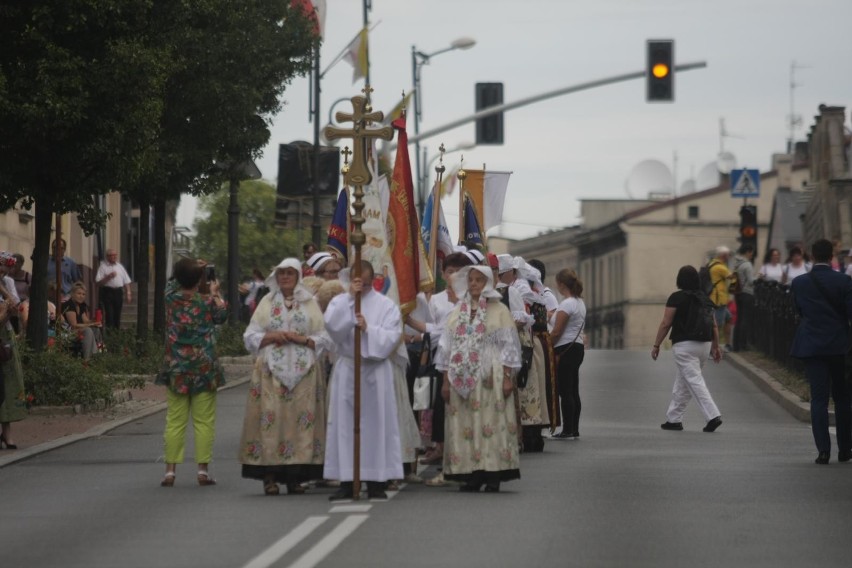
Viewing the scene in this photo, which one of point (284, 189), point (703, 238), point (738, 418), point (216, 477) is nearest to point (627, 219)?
point (703, 238)

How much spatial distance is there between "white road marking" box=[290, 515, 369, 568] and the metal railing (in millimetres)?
14680

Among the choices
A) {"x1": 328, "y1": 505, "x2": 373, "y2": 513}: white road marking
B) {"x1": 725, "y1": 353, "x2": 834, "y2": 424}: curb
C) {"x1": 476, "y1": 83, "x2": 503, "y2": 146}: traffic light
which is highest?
{"x1": 476, "y1": 83, "x2": 503, "y2": 146}: traffic light

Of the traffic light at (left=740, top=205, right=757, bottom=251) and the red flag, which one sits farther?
the traffic light at (left=740, top=205, right=757, bottom=251)

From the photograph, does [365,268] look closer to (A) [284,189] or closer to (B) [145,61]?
(B) [145,61]

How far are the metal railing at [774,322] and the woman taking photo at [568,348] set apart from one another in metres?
6.44

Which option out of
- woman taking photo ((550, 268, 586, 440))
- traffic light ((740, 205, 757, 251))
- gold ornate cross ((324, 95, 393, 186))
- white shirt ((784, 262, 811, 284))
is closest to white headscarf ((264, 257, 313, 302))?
gold ornate cross ((324, 95, 393, 186))

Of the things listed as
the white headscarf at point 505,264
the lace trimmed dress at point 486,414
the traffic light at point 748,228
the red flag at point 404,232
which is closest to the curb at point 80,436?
the red flag at point 404,232

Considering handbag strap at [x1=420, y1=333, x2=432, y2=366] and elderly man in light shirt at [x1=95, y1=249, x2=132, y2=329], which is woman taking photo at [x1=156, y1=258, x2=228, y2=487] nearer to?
handbag strap at [x1=420, y1=333, x2=432, y2=366]

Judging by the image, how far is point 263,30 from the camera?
108ft

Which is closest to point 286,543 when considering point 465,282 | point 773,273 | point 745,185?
point 465,282

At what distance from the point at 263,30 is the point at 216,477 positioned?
17.4 metres

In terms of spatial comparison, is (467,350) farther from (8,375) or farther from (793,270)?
(793,270)

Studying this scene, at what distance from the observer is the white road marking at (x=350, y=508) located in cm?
1355

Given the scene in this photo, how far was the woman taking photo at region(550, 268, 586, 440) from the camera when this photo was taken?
20703 millimetres
